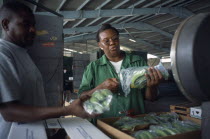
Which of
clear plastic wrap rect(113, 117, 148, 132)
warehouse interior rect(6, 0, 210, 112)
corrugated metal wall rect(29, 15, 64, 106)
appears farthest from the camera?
warehouse interior rect(6, 0, 210, 112)

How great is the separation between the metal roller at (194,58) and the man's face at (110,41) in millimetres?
1146

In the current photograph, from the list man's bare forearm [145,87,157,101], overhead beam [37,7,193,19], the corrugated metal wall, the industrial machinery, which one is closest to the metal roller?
the industrial machinery

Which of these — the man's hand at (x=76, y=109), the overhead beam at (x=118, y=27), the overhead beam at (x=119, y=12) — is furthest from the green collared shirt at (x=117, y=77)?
the overhead beam at (x=118, y=27)

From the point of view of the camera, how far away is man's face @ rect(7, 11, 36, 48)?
4.09 feet

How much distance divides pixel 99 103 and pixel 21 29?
72 cm

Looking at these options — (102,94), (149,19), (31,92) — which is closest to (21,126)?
(31,92)

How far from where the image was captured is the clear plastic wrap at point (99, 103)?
104 cm

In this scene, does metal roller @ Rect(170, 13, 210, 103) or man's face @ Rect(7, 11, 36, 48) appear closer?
metal roller @ Rect(170, 13, 210, 103)

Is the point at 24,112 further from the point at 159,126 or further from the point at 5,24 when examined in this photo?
the point at 159,126

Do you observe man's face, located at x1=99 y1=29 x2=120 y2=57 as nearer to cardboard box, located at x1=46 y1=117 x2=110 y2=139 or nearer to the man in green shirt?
the man in green shirt

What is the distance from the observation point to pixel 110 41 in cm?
188

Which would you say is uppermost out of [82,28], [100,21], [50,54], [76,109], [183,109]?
[100,21]

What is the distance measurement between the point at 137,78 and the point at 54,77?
2.01 meters

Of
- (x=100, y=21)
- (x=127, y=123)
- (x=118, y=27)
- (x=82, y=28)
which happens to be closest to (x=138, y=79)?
(x=127, y=123)
